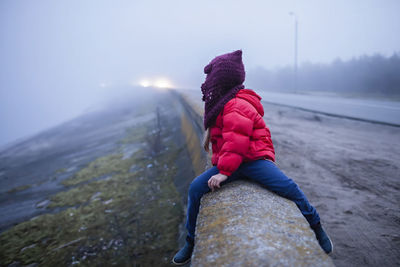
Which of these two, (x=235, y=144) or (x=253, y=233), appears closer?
(x=253, y=233)

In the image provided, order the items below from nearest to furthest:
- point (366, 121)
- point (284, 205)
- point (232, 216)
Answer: point (232, 216), point (284, 205), point (366, 121)

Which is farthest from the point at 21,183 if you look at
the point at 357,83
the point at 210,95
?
the point at 357,83

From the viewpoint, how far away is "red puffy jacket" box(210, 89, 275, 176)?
172 cm

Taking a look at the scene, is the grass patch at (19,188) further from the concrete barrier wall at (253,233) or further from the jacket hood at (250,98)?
A: the jacket hood at (250,98)

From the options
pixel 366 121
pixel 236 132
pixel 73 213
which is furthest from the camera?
pixel 366 121

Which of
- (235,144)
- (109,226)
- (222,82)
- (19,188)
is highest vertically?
(222,82)

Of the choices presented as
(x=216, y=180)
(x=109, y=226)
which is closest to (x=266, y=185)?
(x=216, y=180)

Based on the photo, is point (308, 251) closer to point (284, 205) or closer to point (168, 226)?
point (284, 205)

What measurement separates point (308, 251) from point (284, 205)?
50 centimetres

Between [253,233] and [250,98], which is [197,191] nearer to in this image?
[253,233]

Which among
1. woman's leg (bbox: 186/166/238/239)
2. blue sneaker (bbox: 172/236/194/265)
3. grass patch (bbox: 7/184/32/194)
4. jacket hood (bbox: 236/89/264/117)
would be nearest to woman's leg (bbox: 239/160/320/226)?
woman's leg (bbox: 186/166/238/239)

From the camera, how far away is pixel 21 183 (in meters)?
8.41

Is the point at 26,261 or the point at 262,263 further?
the point at 26,261

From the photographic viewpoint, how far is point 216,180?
1757 mm
